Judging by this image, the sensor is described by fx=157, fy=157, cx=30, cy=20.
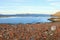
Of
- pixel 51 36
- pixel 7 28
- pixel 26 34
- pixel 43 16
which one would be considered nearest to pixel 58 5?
pixel 43 16

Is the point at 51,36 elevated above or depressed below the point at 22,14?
below

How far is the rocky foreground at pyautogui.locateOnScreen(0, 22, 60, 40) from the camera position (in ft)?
6.05

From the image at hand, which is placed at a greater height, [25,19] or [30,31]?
[25,19]

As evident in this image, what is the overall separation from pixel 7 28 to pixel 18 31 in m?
0.13

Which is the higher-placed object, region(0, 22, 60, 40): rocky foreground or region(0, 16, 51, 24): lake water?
region(0, 16, 51, 24): lake water

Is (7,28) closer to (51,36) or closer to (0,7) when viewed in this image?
(0,7)

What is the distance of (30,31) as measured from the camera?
6.10 feet

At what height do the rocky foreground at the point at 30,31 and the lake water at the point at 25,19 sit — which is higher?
the lake water at the point at 25,19

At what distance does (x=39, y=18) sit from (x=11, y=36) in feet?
1.28

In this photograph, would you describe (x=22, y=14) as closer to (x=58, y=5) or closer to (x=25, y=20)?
(x=25, y=20)

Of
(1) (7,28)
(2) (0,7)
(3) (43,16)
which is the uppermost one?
(2) (0,7)

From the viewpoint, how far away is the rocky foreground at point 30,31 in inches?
72.6

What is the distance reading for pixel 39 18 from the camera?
1861mm

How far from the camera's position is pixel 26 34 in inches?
73.1
